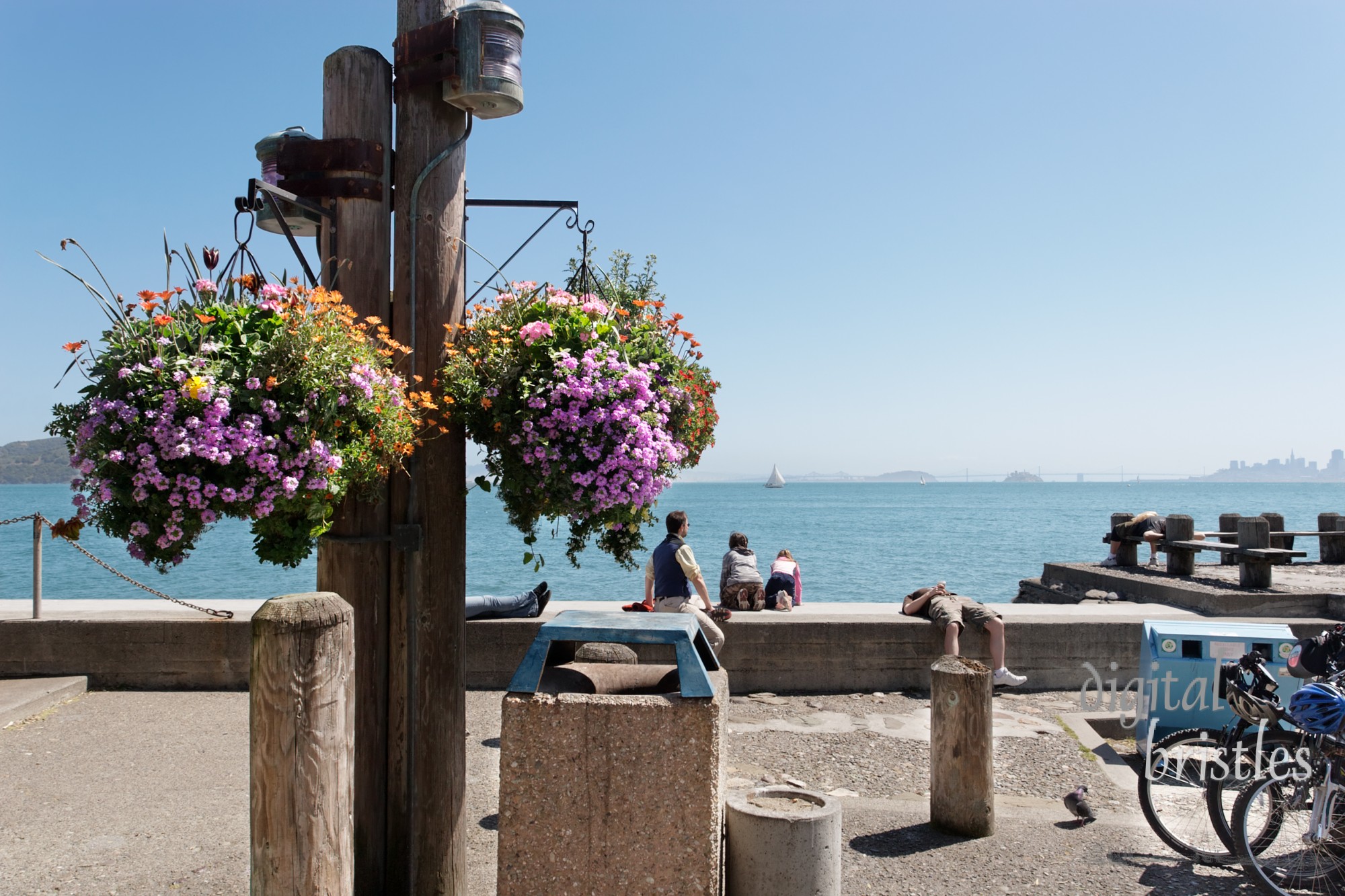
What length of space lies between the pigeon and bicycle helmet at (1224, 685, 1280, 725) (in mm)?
→ 1149

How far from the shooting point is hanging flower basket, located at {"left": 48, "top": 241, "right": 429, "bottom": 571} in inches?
126

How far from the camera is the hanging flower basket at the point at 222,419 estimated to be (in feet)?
10.5

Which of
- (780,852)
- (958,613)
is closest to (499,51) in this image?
(780,852)

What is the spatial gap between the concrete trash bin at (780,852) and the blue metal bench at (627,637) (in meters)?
0.85

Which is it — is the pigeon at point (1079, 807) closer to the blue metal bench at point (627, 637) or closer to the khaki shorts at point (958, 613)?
the khaki shorts at point (958, 613)

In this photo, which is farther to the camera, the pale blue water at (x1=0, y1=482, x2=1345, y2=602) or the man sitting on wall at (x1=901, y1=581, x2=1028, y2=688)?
the pale blue water at (x1=0, y1=482, x2=1345, y2=602)

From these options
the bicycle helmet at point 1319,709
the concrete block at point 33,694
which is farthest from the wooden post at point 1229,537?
the concrete block at point 33,694

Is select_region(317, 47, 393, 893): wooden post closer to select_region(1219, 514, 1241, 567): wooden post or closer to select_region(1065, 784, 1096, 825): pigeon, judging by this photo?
select_region(1065, 784, 1096, 825): pigeon

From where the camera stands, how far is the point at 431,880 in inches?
171

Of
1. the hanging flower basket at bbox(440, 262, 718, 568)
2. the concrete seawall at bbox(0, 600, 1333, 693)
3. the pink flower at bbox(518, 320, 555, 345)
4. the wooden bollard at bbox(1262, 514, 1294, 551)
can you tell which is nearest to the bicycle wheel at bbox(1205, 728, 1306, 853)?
the hanging flower basket at bbox(440, 262, 718, 568)

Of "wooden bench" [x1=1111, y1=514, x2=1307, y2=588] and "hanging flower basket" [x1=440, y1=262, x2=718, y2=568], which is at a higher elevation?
"hanging flower basket" [x1=440, y1=262, x2=718, y2=568]

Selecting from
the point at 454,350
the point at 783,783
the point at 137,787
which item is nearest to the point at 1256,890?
the point at 783,783

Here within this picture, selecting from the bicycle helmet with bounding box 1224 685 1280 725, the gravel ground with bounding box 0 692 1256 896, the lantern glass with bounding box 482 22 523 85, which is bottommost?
the gravel ground with bounding box 0 692 1256 896

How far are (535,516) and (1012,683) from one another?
6.73 m
